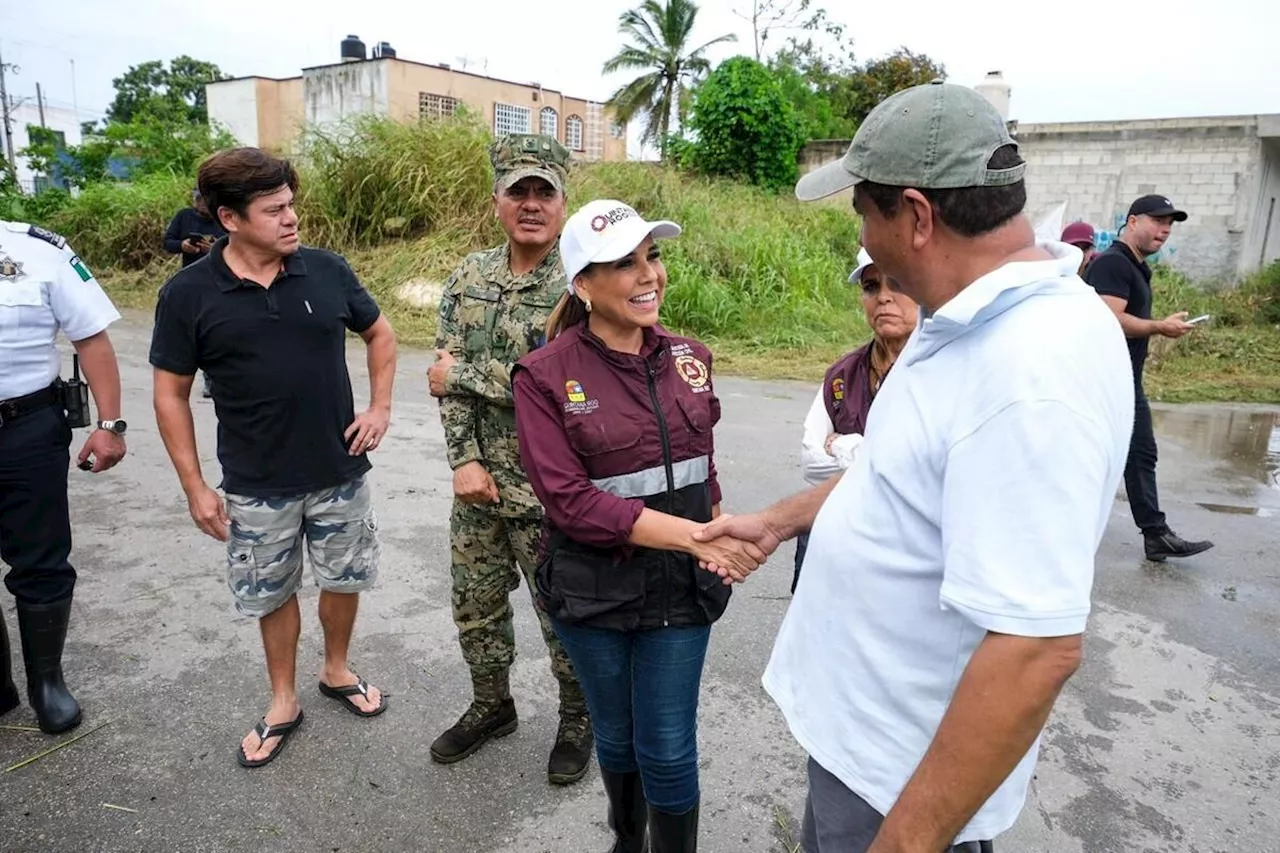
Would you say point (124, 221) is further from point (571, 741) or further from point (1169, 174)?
point (1169, 174)

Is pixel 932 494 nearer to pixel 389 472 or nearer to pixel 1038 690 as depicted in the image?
pixel 1038 690

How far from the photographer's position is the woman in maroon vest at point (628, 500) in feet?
6.72

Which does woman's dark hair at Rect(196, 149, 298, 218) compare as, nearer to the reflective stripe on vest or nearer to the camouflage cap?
the camouflage cap

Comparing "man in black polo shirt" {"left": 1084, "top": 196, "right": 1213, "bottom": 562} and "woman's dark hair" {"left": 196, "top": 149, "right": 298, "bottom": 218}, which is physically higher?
"woman's dark hair" {"left": 196, "top": 149, "right": 298, "bottom": 218}

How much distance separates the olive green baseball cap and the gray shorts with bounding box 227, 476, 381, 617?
7.57ft

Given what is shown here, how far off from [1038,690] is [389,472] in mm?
5268

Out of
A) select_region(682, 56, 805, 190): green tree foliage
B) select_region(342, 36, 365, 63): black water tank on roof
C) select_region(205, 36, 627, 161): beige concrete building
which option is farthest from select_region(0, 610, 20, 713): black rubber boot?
select_region(342, 36, 365, 63): black water tank on roof

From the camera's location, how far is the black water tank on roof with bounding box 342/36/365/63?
32.2 m

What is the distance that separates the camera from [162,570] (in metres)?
4.30

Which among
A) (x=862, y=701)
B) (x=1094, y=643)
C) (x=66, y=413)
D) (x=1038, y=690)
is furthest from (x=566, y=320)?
(x=1094, y=643)

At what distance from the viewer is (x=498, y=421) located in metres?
2.78

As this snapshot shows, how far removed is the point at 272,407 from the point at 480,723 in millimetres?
1283

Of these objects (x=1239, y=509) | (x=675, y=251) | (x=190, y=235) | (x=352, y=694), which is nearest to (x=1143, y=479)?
(x=1239, y=509)

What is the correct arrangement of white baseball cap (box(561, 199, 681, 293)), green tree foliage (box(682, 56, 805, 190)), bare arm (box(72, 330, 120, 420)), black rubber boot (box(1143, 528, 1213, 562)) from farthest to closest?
green tree foliage (box(682, 56, 805, 190))
black rubber boot (box(1143, 528, 1213, 562))
bare arm (box(72, 330, 120, 420))
white baseball cap (box(561, 199, 681, 293))
